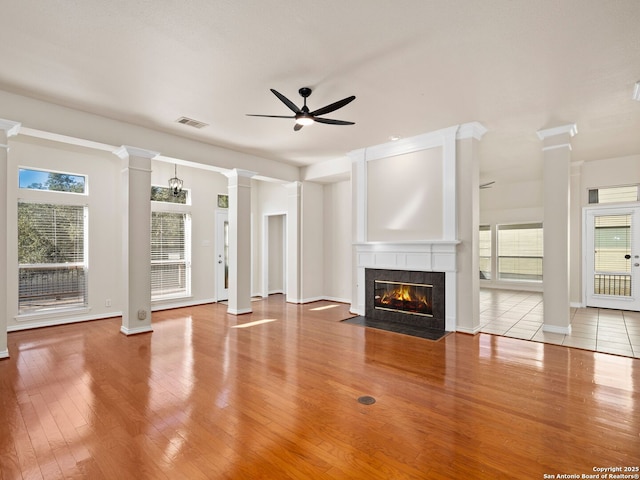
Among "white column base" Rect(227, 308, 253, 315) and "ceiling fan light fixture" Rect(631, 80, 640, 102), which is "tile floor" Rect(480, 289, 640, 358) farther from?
"white column base" Rect(227, 308, 253, 315)

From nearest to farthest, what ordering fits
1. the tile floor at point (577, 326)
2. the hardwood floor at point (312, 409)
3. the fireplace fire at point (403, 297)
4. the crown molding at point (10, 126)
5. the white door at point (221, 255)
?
1. the hardwood floor at point (312, 409)
2. the crown molding at point (10, 126)
3. the tile floor at point (577, 326)
4. the fireplace fire at point (403, 297)
5. the white door at point (221, 255)

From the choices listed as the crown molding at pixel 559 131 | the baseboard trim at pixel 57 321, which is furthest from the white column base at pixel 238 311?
the crown molding at pixel 559 131

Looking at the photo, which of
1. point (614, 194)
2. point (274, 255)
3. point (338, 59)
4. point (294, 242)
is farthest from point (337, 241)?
point (614, 194)

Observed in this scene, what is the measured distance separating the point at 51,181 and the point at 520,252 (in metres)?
11.1

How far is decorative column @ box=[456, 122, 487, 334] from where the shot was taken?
16.4ft

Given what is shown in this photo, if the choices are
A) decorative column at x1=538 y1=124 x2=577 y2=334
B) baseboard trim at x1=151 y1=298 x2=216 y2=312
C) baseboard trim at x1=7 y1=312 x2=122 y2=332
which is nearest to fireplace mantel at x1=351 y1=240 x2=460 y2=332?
decorative column at x1=538 y1=124 x2=577 y2=334

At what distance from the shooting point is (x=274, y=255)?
8984mm

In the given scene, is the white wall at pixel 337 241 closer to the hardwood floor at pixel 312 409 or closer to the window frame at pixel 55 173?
the hardwood floor at pixel 312 409

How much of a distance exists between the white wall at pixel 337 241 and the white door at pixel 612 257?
5.02 metres

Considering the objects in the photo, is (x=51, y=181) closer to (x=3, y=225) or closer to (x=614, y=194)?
(x=3, y=225)

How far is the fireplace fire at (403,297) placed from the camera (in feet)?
17.9

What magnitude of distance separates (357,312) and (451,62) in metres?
4.47

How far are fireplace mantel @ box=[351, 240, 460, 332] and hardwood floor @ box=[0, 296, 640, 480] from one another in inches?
33.7

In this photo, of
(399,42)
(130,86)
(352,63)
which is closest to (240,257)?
(130,86)
